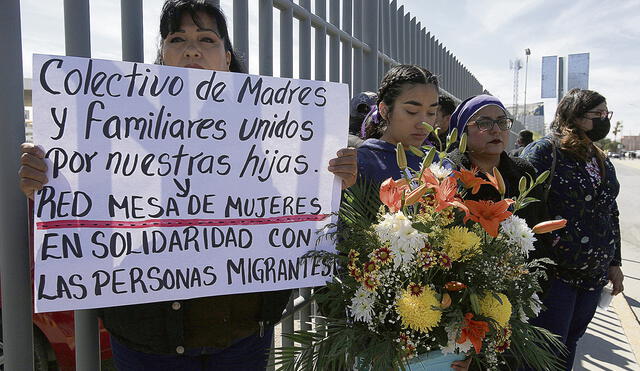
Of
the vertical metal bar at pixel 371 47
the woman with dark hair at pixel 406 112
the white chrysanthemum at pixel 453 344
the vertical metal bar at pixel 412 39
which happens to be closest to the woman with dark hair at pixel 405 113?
the woman with dark hair at pixel 406 112

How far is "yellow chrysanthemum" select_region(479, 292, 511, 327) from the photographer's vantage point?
48.8 inches

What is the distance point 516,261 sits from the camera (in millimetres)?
1305

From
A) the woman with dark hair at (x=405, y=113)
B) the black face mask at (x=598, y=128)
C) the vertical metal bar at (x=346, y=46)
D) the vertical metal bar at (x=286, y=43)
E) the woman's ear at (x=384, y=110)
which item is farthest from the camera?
the vertical metal bar at (x=346, y=46)

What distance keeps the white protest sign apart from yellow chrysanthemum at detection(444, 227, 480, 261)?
466 mm

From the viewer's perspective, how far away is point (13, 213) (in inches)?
55.9

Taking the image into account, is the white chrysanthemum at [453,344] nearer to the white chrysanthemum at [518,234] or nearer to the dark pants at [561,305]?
the white chrysanthemum at [518,234]

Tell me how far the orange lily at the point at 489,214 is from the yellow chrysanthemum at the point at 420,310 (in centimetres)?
22

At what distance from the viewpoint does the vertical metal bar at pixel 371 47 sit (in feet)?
12.1

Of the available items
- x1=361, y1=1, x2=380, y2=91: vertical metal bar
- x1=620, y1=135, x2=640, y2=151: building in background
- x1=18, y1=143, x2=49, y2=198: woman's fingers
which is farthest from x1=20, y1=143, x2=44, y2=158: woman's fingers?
x1=620, y1=135, x2=640, y2=151: building in background

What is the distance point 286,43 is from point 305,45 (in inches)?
9.1

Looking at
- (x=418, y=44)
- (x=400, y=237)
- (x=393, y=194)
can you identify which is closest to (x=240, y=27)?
(x=393, y=194)

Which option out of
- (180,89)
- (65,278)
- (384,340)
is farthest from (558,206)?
(65,278)

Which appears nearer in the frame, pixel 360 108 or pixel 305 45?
pixel 305 45

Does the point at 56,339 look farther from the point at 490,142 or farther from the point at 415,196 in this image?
the point at 490,142
